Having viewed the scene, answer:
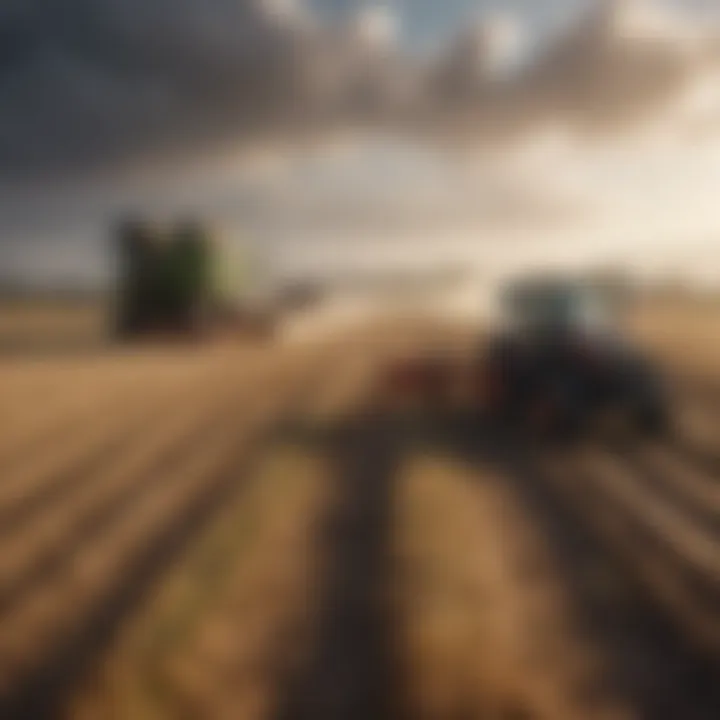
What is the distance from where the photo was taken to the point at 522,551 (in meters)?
7.61

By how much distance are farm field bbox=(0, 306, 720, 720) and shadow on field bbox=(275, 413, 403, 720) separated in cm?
2

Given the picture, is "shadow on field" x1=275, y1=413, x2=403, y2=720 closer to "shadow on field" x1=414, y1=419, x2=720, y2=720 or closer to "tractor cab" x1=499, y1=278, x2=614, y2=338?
"shadow on field" x1=414, y1=419, x2=720, y2=720

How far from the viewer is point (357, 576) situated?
693 centimetres

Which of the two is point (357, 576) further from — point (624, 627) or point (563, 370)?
point (563, 370)

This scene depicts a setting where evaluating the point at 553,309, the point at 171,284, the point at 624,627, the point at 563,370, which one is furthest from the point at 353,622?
the point at 171,284

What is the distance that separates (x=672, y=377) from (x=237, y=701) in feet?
63.1

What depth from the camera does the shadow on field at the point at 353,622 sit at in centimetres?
486

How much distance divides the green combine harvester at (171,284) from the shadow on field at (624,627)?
2590 centimetres

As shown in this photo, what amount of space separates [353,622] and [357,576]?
0.90 metres

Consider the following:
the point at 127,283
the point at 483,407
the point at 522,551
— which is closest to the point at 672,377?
the point at 483,407

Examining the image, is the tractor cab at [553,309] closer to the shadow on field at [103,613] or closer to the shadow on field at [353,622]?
the shadow on field at [353,622]

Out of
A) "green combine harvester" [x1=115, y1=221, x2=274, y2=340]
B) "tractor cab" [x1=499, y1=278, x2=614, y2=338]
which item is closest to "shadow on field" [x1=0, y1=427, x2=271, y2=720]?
"tractor cab" [x1=499, y1=278, x2=614, y2=338]

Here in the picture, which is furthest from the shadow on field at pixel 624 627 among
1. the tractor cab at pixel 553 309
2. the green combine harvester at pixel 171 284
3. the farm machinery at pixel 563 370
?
the green combine harvester at pixel 171 284

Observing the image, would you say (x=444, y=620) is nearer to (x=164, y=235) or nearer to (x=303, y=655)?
(x=303, y=655)
